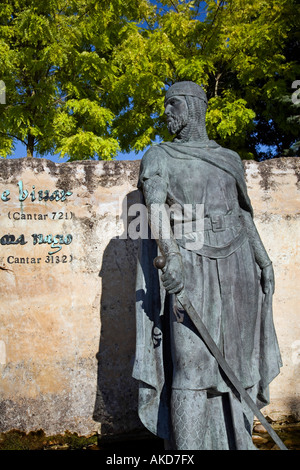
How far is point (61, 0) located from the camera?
870cm

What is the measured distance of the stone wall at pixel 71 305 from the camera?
4.08 m

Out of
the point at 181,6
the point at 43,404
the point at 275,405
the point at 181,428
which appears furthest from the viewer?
the point at 181,6

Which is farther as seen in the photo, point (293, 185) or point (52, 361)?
point (293, 185)

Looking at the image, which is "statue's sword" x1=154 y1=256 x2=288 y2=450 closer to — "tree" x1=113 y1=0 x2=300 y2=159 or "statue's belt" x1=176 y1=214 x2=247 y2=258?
"statue's belt" x1=176 y1=214 x2=247 y2=258

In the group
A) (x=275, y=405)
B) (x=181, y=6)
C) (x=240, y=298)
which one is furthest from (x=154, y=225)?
(x=181, y=6)

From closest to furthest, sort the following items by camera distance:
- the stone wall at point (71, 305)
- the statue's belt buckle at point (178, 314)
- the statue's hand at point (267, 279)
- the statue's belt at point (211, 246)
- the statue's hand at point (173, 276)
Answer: the statue's hand at point (173, 276) < the statue's belt buckle at point (178, 314) < the statue's belt at point (211, 246) < the statue's hand at point (267, 279) < the stone wall at point (71, 305)

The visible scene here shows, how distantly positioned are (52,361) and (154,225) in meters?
2.06

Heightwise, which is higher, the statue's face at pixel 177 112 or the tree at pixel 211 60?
the tree at pixel 211 60

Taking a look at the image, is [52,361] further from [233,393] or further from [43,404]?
[233,393]

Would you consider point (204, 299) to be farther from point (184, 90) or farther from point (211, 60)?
point (211, 60)

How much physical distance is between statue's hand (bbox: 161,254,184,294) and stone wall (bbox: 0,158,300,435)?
1820mm

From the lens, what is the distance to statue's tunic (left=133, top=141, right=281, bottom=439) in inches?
105

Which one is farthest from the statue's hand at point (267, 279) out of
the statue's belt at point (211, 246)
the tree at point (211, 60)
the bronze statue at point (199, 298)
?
the tree at point (211, 60)

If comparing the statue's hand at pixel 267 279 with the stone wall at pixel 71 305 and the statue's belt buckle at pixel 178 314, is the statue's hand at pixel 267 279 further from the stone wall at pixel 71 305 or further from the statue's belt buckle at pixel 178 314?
the stone wall at pixel 71 305
